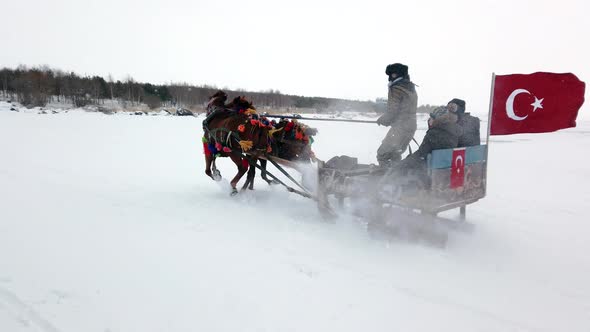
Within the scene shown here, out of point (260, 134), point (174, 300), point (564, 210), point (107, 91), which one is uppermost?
point (107, 91)

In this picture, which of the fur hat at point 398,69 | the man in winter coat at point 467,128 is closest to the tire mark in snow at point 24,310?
the fur hat at point 398,69

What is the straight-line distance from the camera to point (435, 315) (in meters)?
3.03

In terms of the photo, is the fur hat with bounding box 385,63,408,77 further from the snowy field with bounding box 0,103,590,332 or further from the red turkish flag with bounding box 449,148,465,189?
the snowy field with bounding box 0,103,590,332

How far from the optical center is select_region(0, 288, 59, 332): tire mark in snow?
108 inches

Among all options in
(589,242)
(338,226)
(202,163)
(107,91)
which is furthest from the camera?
(107,91)

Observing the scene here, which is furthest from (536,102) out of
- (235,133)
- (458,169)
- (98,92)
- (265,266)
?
(98,92)

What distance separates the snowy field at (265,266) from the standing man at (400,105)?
139 centimetres

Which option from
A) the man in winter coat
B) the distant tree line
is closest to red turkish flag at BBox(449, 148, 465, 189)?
the man in winter coat

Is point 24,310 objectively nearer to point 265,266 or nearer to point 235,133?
point 265,266

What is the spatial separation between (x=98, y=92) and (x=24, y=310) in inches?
2952

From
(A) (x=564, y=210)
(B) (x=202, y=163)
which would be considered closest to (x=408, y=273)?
(A) (x=564, y=210)

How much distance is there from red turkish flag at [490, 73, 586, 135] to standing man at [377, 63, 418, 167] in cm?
104

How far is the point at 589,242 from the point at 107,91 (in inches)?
3205

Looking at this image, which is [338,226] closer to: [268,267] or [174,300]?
[268,267]
